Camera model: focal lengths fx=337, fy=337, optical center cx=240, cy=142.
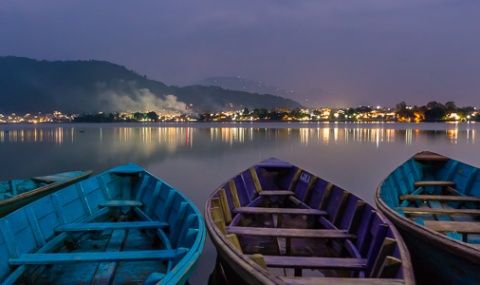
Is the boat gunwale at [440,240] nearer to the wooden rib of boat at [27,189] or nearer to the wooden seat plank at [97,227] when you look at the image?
the wooden seat plank at [97,227]

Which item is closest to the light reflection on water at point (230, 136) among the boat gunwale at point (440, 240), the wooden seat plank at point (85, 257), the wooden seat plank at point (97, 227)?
the wooden seat plank at point (97, 227)

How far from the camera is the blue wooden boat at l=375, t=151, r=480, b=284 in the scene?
4.68m

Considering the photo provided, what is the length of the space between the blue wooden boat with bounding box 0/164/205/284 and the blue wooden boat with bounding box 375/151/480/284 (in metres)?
3.54

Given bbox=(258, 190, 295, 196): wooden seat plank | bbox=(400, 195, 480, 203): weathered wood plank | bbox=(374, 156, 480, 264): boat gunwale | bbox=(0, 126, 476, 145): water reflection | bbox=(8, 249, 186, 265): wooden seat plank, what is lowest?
bbox=(0, 126, 476, 145): water reflection

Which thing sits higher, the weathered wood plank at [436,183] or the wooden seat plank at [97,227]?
the weathered wood plank at [436,183]

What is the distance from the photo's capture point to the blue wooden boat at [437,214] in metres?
4.68

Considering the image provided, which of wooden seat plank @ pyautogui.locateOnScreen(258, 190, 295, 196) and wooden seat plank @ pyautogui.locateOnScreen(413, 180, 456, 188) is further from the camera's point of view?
wooden seat plank @ pyautogui.locateOnScreen(413, 180, 456, 188)

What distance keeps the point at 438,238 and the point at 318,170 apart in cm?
2624

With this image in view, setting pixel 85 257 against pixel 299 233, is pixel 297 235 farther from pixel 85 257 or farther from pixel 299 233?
pixel 85 257

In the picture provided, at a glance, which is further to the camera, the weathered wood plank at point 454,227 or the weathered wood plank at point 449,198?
the weathered wood plank at point 449,198

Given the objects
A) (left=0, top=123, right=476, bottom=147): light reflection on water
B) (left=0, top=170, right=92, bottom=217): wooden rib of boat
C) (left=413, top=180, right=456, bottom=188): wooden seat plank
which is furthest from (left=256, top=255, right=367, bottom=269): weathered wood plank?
(left=0, top=123, right=476, bottom=147): light reflection on water

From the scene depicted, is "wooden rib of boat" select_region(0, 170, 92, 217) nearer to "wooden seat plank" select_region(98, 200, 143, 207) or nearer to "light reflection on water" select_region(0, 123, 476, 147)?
"wooden seat plank" select_region(98, 200, 143, 207)

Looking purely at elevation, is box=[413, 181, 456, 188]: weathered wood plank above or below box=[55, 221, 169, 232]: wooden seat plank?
above

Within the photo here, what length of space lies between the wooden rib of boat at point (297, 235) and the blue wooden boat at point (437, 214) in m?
0.77
